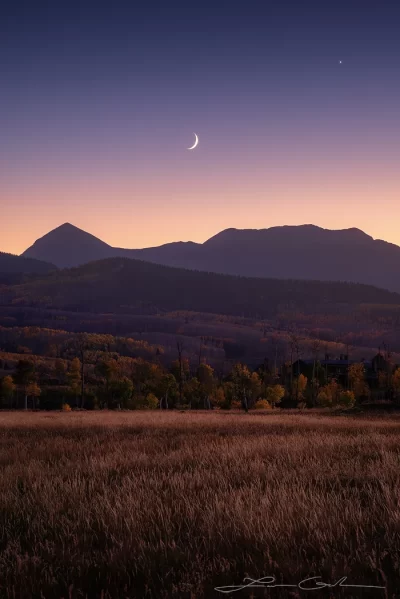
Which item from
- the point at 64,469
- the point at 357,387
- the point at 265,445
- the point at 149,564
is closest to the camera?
the point at 149,564

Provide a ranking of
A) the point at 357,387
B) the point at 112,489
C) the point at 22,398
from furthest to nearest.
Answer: the point at 22,398 < the point at 357,387 < the point at 112,489

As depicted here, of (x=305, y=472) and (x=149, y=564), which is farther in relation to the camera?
(x=305, y=472)

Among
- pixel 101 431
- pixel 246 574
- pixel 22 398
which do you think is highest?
pixel 246 574

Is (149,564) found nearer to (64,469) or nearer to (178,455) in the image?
(64,469)

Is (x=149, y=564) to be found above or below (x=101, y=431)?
above

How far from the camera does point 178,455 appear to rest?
9.43 m

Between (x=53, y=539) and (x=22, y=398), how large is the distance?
99858 mm

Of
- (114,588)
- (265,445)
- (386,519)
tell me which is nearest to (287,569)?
(114,588)
